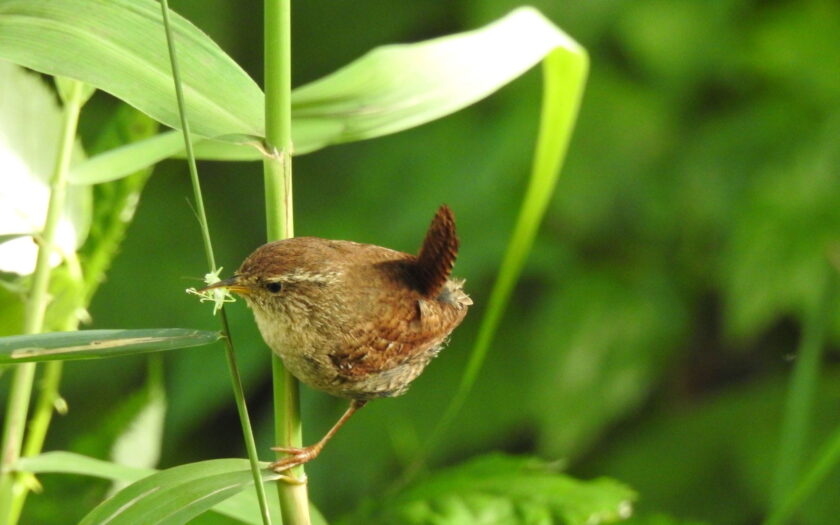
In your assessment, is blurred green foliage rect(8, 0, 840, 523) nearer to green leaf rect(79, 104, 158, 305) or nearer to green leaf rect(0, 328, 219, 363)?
green leaf rect(79, 104, 158, 305)

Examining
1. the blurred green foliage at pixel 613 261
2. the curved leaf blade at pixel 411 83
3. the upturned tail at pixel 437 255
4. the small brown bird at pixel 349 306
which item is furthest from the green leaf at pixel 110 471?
the blurred green foliage at pixel 613 261

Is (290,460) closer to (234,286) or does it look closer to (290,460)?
(290,460)

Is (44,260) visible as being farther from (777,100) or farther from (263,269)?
(777,100)

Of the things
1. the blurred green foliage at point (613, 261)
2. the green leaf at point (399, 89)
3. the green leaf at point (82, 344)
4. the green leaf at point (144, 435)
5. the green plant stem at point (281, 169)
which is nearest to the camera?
the green leaf at point (82, 344)

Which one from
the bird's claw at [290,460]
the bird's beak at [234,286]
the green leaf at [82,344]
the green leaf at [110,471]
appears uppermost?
the bird's beak at [234,286]

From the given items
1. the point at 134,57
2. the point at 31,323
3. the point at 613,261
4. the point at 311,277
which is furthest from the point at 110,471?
the point at 613,261

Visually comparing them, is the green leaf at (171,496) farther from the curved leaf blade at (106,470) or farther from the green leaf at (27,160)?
the green leaf at (27,160)

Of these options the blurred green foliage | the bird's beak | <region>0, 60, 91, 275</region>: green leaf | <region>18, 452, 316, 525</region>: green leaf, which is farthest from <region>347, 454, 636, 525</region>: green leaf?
the blurred green foliage
